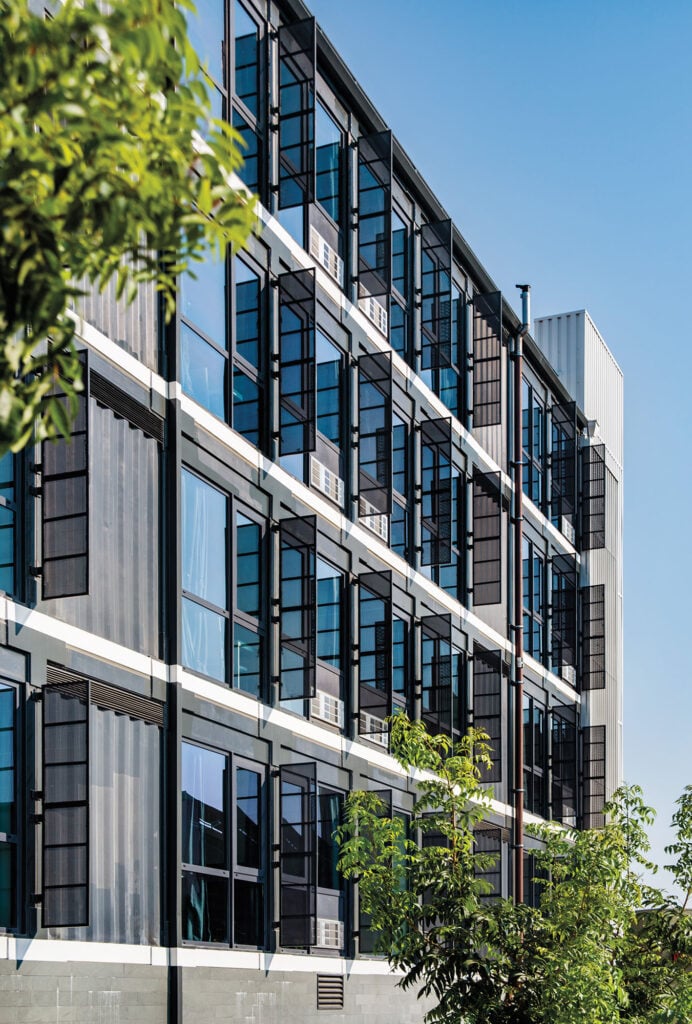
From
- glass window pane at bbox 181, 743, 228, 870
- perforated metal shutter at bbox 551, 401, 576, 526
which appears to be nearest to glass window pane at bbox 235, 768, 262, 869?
glass window pane at bbox 181, 743, 228, 870

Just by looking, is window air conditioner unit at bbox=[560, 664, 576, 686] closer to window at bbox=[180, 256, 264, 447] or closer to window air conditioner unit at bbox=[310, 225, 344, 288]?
window air conditioner unit at bbox=[310, 225, 344, 288]

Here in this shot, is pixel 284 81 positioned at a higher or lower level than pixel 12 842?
higher

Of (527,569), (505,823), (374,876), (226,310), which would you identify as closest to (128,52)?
(374,876)

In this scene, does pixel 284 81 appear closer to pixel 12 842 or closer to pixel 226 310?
pixel 226 310

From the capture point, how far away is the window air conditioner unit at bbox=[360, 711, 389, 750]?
25.3 meters

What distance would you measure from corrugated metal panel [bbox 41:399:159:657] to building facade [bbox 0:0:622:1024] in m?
0.04

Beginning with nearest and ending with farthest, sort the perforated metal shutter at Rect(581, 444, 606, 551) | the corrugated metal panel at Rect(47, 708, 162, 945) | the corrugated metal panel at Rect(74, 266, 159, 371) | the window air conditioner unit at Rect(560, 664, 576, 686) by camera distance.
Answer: the corrugated metal panel at Rect(47, 708, 162, 945) < the corrugated metal panel at Rect(74, 266, 159, 371) < the window air conditioner unit at Rect(560, 664, 576, 686) < the perforated metal shutter at Rect(581, 444, 606, 551)

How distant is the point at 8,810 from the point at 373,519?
39.7 ft

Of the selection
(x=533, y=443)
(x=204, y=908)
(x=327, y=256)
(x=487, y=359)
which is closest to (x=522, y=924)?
(x=204, y=908)

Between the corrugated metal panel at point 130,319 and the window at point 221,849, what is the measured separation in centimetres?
493

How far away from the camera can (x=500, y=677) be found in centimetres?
3353

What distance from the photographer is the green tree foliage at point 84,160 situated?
16.4ft

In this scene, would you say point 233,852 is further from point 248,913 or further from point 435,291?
point 435,291

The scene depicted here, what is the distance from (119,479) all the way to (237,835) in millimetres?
5419
